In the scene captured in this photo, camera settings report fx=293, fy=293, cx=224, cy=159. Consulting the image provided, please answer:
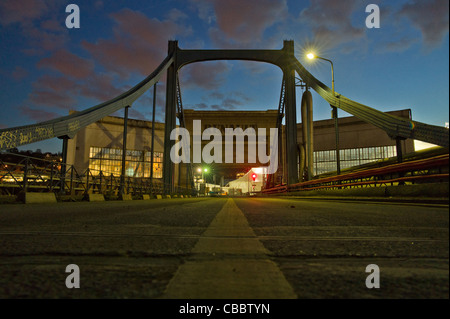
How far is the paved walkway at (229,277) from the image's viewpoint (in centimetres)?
69

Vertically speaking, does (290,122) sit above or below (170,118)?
below

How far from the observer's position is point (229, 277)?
81cm

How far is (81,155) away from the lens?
97.7ft

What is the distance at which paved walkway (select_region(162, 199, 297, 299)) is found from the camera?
69 cm

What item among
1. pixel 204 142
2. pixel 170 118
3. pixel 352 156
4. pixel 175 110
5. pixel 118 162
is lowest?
pixel 118 162

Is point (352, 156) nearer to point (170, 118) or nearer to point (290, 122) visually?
point (290, 122)

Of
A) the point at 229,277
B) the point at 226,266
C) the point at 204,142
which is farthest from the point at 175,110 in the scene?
the point at 229,277

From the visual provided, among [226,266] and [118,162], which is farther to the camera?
[118,162]

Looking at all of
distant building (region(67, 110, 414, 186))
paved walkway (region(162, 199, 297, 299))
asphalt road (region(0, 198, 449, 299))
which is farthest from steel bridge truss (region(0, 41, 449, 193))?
distant building (region(67, 110, 414, 186))

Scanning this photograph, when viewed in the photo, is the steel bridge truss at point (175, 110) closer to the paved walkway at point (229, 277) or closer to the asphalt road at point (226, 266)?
the asphalt road at point (226, 266)

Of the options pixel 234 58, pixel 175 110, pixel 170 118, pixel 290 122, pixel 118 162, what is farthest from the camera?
pixel 118 162

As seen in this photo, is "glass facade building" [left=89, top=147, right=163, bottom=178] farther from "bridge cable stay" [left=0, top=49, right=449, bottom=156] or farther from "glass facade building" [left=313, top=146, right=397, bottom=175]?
"glass facade building" [left=313, top=146, right=397, bottom=175]

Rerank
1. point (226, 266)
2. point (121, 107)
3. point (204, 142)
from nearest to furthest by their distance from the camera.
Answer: point (226, 266)
point (121, 107)
point (204, 142)

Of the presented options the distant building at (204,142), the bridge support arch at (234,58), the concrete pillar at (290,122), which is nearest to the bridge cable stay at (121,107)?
the concrete pillar at (290,122)
